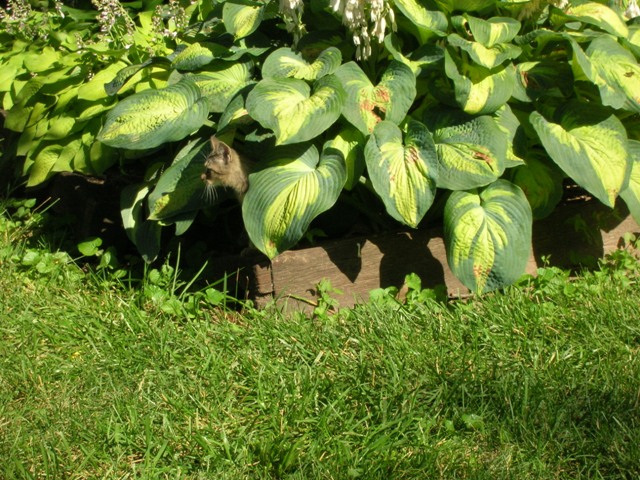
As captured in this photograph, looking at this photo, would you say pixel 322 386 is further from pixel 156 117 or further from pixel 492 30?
pixel 492 30

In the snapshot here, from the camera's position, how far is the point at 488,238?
10.8ft

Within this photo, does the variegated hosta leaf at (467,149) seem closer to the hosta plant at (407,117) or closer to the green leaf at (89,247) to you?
the hosta plant at (407,117)

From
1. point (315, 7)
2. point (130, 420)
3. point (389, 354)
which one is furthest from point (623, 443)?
point (315, 7)

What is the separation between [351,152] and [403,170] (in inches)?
9.4

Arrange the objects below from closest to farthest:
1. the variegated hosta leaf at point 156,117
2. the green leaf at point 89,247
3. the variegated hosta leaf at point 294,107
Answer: the variegated hosta leaf at point 294,107
the variegated hosta leaf at point 156,117
the green leaf at point 89,247

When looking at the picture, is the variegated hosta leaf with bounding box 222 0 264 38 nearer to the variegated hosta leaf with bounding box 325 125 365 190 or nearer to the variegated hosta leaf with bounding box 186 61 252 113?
the variegated hosta leaf with bounding box 186 61 252 113

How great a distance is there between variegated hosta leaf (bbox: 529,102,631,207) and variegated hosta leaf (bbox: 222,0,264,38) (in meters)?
1.15

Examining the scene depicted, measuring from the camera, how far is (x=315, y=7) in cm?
367

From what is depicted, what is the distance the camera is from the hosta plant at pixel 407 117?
128 inches

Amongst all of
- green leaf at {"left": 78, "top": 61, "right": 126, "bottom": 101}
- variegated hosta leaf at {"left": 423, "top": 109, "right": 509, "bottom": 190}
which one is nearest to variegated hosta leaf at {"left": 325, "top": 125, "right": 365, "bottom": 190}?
variegated hosta leaf at {"left": 423, "top": 109, "right": 509, "bottom": 190}

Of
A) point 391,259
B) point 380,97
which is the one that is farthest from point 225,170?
point 391,259

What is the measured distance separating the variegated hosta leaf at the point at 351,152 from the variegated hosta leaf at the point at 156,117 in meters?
0.52

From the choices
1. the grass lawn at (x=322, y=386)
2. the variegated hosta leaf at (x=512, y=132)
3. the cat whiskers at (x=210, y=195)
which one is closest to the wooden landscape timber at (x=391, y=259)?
the grass lawn at (x=322, y=386)

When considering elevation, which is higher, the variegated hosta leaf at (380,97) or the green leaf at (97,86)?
the variegated hosta leaf at (380,97)
